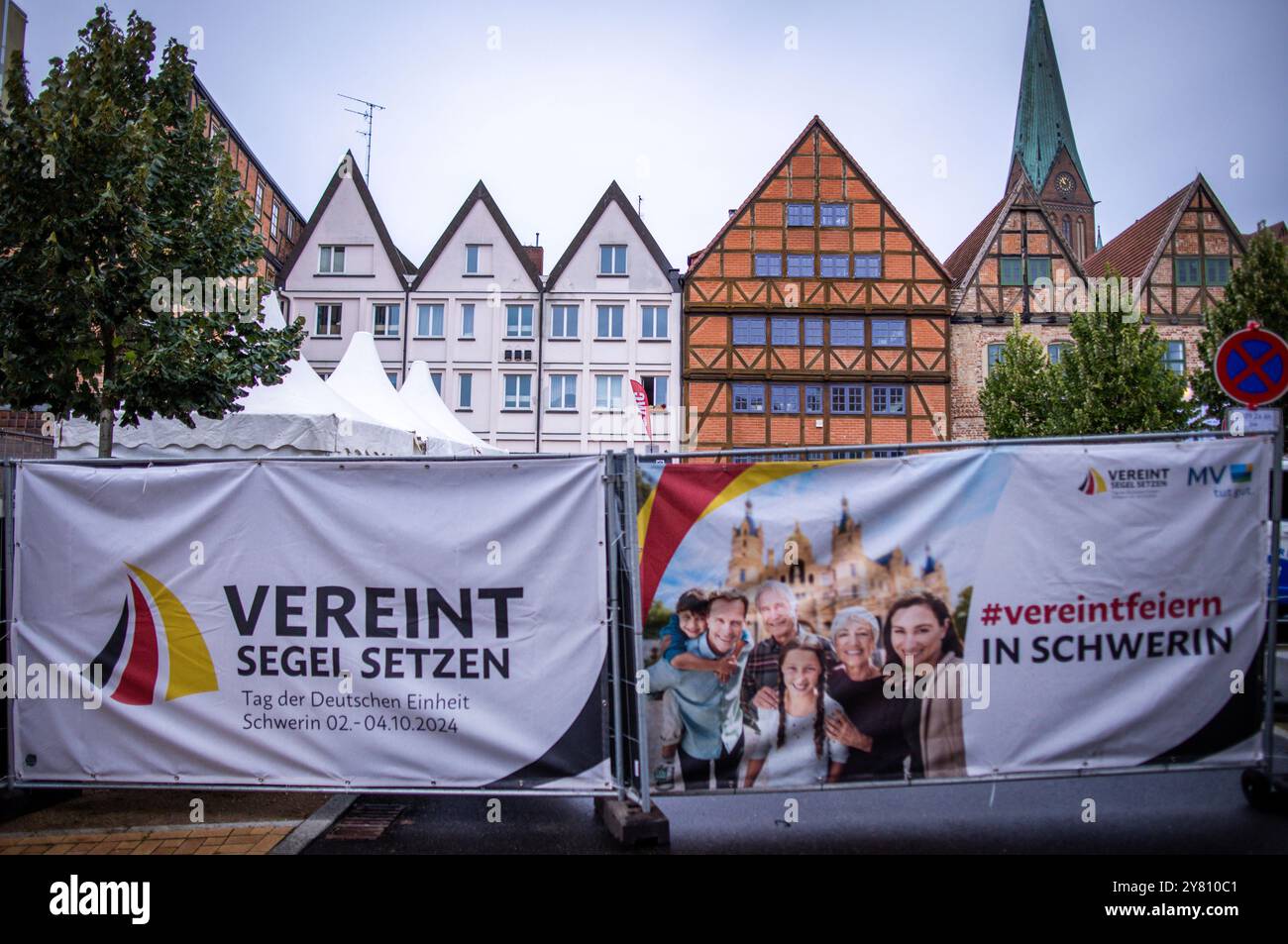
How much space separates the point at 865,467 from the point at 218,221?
765 centimetres

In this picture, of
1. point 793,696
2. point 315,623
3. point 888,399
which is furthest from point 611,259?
point 793,696

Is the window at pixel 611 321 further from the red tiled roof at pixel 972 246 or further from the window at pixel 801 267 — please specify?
the red tiled roof at pixel 972 246

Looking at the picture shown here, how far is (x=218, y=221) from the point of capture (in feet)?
29.3

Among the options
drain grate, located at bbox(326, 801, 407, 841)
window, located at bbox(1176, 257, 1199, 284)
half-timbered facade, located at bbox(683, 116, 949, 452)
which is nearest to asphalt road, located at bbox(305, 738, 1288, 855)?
drain grate, located at bbox(326, 801, 407, 841)

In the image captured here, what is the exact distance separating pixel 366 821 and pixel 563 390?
27.1 metres

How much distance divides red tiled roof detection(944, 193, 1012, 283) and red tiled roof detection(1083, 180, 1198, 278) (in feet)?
14.6

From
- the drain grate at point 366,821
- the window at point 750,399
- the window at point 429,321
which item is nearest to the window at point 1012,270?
the window at point 750,399

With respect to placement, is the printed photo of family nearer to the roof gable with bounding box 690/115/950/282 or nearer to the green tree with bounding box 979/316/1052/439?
the green tree with bounding box 979/316/1052/439

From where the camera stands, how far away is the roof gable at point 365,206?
3231 cm

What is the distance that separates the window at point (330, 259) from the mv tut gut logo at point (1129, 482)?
1270 inches

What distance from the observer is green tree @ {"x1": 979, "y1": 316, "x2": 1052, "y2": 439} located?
81.9 feet

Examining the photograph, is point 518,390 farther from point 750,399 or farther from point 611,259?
point 750,399

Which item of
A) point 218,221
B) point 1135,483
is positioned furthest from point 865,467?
point 218,221
